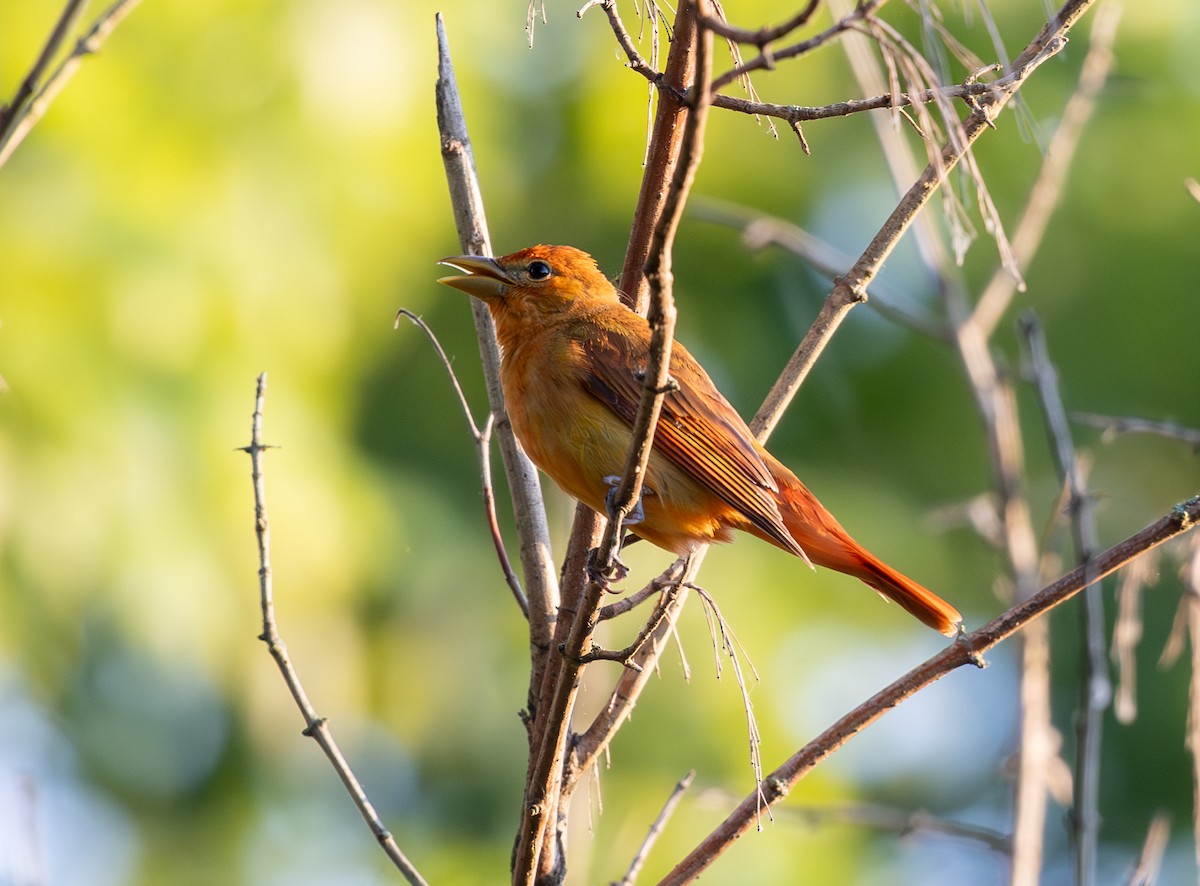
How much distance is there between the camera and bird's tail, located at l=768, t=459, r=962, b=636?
123 inches

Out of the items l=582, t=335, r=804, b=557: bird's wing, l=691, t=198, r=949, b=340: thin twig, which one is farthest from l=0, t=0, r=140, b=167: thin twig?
l=691, t=198, r=949, b=340: thin twig

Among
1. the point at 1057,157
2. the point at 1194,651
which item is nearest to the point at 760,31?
the point at 1194,651

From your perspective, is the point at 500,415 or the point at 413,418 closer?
the point at 500,415

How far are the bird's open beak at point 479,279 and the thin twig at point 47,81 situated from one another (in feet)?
5.85

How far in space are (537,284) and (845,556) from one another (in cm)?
113

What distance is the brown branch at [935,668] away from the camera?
2043mm

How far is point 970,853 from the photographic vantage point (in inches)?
224

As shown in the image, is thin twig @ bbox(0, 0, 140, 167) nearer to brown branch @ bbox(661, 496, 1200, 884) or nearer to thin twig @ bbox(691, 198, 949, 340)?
brown branch @ bbox(661, 496, 1200, 884)

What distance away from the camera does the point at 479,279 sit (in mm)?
3484

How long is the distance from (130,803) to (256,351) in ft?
7.91

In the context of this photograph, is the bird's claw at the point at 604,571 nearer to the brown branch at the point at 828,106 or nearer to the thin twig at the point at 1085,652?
the brown branch at the point at 828,106

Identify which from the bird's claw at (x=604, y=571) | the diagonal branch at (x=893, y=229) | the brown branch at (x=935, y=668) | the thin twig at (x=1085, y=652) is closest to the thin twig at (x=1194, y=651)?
the thin twig at (x=1085, y=652)

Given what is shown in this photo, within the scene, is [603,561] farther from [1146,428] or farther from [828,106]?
[1146,428]

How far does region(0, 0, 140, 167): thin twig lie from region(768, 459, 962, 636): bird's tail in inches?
85.7
